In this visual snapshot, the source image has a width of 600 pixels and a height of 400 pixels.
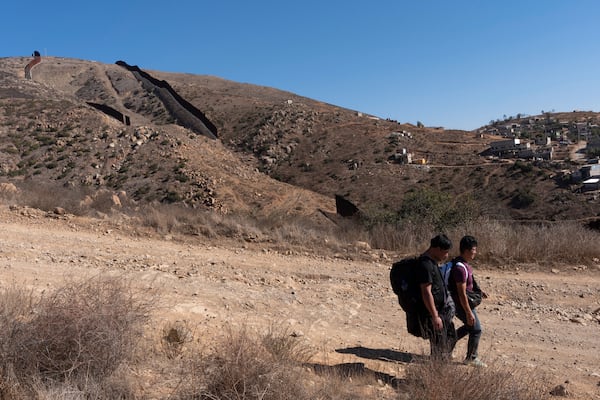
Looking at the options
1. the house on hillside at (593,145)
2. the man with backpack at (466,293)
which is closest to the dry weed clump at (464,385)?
the man with backpack at (466,293)

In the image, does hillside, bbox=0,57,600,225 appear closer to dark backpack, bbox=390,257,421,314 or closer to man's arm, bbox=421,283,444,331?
dark backpack, bbox=390,257,421,314

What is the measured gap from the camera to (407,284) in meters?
4.32

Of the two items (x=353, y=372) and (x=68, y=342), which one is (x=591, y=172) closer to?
(x=353, y=372)

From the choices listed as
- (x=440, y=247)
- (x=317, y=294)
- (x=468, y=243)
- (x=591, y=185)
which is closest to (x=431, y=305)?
(x=440, y=247)

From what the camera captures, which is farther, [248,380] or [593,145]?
[593,145]

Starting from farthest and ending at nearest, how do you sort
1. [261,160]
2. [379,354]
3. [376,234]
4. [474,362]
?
[261,160]
[376,234]
[379,354]
[474,362]

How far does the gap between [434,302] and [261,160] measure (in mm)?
40857

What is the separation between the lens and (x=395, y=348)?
5.28 meters

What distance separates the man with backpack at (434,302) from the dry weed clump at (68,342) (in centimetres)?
246

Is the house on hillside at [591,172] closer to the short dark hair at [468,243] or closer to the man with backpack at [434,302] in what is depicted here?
the short dark hair at [468,243]

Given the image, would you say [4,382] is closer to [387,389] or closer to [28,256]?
[387,389]

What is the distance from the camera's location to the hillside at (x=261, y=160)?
1208 inches

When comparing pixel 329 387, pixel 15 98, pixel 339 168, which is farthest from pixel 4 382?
pixel 15 98

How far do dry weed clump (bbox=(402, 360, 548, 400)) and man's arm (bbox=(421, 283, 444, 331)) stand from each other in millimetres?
632
